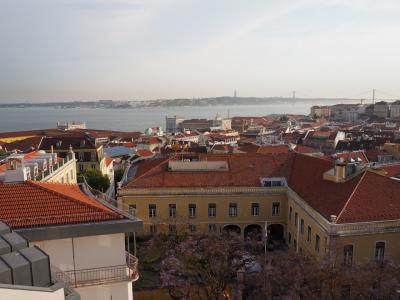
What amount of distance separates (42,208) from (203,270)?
10069 millimetres

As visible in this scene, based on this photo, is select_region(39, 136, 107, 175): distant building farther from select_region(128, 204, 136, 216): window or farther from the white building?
the white building

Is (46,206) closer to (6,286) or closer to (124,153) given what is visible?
(6,286)

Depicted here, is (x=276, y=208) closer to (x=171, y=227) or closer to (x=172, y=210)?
(x=172, y=210)

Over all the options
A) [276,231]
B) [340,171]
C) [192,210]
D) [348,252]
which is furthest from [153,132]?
[348,252]

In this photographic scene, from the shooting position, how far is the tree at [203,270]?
20.6m

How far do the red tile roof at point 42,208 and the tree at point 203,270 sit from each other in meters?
8.11

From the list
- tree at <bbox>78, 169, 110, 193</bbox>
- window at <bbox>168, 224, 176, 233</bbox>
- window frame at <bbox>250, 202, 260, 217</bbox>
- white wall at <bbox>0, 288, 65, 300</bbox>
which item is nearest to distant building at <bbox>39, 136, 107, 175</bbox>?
tree at <bbox>78, 169, 110, 193</bbox>

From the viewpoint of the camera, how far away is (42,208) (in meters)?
13.6

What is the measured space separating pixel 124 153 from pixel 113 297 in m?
58.3

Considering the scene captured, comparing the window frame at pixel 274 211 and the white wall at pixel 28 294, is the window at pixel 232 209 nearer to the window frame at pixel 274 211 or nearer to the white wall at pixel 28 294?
the window frame at pixel 274 211

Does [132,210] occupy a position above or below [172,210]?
above

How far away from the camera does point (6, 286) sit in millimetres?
6980

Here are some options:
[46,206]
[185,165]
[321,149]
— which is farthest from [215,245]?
[321,149]

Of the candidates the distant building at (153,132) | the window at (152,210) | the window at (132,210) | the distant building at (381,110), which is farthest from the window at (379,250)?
the distant building at (381,110)
